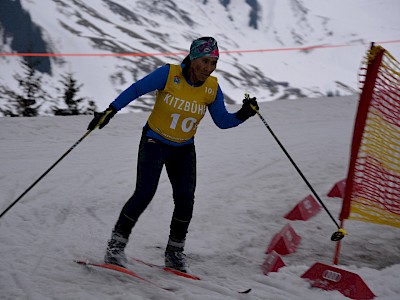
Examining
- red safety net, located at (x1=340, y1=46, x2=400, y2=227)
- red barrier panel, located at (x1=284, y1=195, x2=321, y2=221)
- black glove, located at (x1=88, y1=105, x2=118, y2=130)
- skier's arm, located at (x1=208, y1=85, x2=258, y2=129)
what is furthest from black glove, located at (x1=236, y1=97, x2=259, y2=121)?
red barrier panel, located at (x1=284, y1=195, x2=321, y2=221)

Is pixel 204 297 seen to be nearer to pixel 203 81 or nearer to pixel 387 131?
pixel 203 81

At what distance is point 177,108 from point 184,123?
0.13m

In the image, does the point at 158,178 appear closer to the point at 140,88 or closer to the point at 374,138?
the point at 140,88

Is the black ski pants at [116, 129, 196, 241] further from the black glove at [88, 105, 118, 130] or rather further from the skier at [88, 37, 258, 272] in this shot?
the black glove at [88, 105, 118, 130]

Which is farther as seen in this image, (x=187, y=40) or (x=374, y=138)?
(x=187, y=40)

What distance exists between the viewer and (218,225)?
5.24m

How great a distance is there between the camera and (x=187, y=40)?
78.7m

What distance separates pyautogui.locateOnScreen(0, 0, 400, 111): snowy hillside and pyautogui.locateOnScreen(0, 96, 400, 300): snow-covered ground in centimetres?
2566

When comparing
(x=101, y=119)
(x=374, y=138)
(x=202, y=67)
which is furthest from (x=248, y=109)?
(x=374, y=138)

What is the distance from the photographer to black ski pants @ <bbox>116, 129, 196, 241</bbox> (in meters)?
3.48

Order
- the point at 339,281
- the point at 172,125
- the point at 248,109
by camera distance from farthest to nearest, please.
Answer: the point at 248,109, the point at 172,125, the point at 339,281

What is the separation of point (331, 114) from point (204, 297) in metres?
10.9

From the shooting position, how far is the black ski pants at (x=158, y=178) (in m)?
3.48

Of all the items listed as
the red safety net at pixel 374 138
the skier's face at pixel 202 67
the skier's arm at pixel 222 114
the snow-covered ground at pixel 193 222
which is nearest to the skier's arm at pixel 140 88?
the skier's face at pixel 202 67
